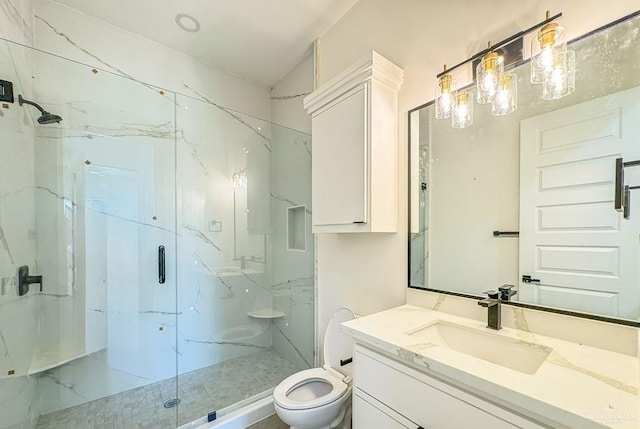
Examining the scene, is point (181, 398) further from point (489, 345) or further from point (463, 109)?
point (463, 109)

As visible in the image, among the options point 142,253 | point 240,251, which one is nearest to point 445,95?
point 240,251

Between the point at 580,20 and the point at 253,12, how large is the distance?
184 centimetres

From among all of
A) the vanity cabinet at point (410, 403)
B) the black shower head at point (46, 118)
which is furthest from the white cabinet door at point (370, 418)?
the black shower head at point (46, 118)

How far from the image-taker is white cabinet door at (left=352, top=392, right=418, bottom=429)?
0.94 m

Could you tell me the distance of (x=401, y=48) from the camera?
1.56 m

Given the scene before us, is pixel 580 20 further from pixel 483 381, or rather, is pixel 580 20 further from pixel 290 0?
pixel 290 0

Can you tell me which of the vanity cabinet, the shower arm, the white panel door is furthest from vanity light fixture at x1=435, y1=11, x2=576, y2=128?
the shower arm

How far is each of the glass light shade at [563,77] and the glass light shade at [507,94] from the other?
11 centimetres

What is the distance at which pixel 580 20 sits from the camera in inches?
37.9

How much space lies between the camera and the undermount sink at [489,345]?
93 cm

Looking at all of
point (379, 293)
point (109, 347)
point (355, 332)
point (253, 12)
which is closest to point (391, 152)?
point (379, 293)

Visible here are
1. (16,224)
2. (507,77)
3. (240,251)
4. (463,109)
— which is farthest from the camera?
(240,251)

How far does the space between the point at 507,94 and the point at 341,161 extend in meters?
0.81

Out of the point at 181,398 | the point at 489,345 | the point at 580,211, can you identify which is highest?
the point at 580,211
